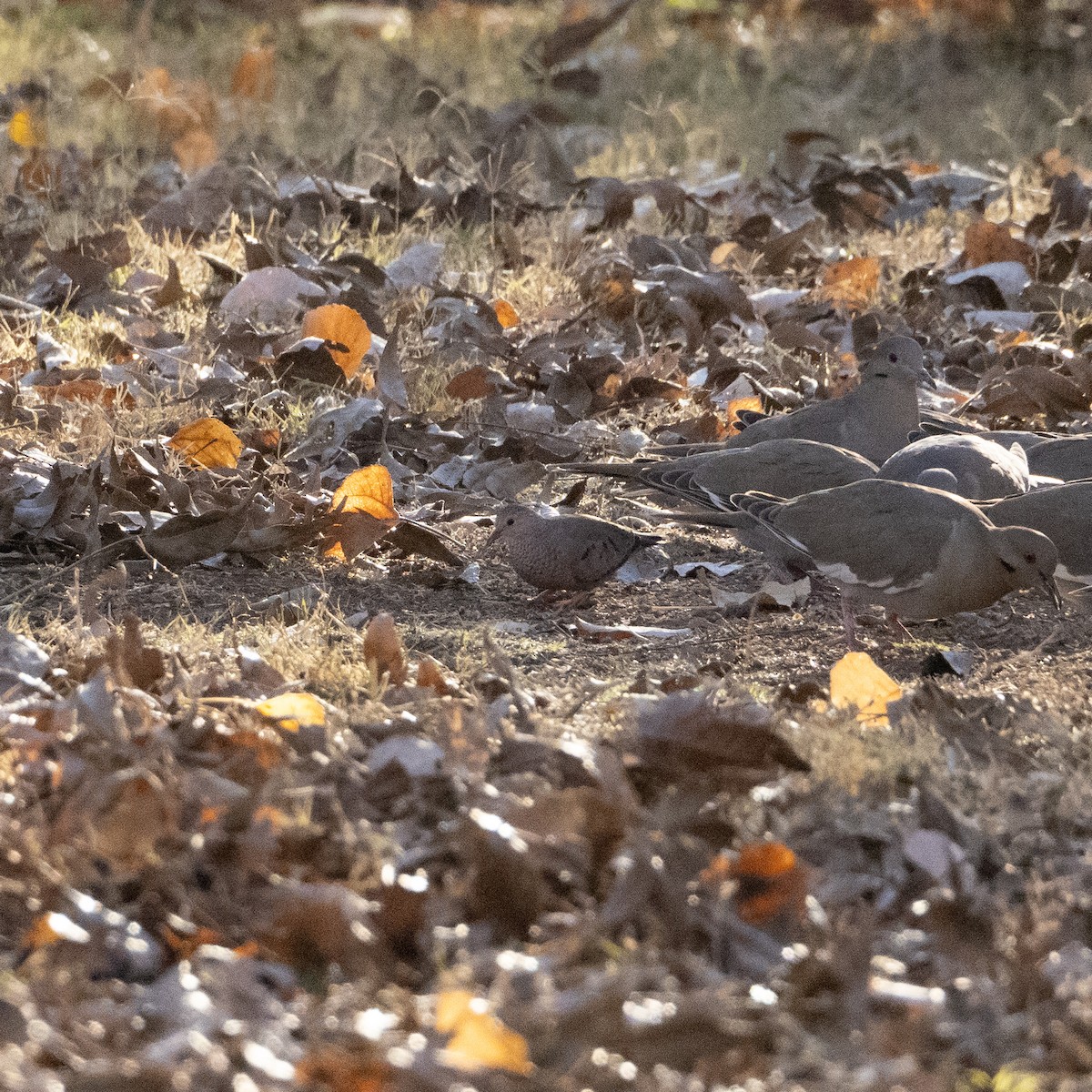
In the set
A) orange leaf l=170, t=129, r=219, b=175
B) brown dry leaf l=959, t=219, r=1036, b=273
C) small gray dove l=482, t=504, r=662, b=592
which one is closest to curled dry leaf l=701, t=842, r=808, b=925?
small gray dove l=482, t=504, r=662, b=592

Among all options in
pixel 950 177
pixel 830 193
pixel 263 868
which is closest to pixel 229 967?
pixel 263 868

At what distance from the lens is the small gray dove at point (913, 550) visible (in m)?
4.33

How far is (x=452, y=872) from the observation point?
8.17ft

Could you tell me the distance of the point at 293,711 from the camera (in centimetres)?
306

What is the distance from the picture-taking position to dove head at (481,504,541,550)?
4539mm

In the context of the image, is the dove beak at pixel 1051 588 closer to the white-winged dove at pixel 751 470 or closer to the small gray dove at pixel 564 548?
the white-winged dove at pixel 751 470

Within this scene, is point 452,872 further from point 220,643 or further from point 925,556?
point 925,556

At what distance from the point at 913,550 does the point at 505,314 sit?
269cm

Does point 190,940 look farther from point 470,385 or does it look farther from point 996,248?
point 996,248

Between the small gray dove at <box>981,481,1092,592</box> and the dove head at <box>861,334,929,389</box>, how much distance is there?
916mm

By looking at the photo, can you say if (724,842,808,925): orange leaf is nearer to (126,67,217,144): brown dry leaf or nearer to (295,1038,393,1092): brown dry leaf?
(295,1038,393,1092): brown dry leaf

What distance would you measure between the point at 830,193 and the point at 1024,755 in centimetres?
573

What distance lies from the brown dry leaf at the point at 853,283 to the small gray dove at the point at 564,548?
2886 millimetres

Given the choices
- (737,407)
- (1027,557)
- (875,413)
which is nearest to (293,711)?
(1027,557)
